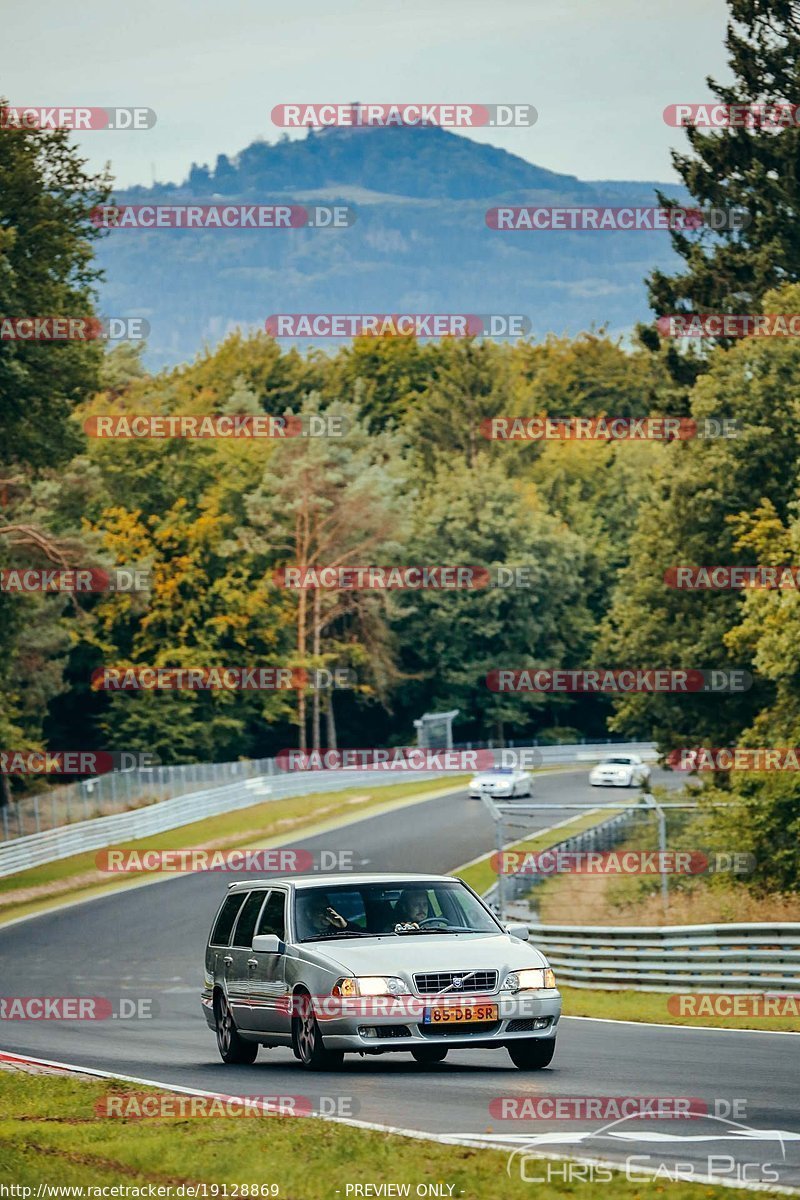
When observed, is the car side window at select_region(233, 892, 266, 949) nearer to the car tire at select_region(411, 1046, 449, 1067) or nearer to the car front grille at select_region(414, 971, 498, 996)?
the car tire at select_region(411, 1046, 449, 1067)

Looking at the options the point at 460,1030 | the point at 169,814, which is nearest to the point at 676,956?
the point at 460,1030

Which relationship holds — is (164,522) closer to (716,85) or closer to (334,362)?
(716,85)

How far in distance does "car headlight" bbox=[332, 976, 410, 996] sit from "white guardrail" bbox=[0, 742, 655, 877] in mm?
35848

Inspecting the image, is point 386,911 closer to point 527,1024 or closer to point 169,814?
point 527,1024

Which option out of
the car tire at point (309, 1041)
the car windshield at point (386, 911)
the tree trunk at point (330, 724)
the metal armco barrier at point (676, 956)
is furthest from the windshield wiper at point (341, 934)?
the tree trunk at point (330, 724)

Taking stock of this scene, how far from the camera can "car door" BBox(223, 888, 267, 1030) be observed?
50.4ft

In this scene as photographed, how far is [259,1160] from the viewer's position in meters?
9.72

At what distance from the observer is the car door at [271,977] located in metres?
14.5

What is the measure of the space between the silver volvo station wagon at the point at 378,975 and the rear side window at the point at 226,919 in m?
0.17

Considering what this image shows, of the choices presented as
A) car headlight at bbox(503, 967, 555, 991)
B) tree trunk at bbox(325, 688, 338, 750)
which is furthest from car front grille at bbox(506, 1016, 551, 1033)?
tree trunk at bbox(325, 688, 338, 750)

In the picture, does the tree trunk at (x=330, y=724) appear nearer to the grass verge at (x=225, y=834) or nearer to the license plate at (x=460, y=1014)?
the grass verge at (x=225, y=834)

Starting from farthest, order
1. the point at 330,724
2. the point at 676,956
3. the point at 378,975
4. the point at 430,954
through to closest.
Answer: the point at 330,724 → the point at 676,956 → the point at 430,954 → the point at 378,975

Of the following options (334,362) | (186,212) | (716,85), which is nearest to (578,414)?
(334,362)

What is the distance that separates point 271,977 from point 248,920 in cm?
116
